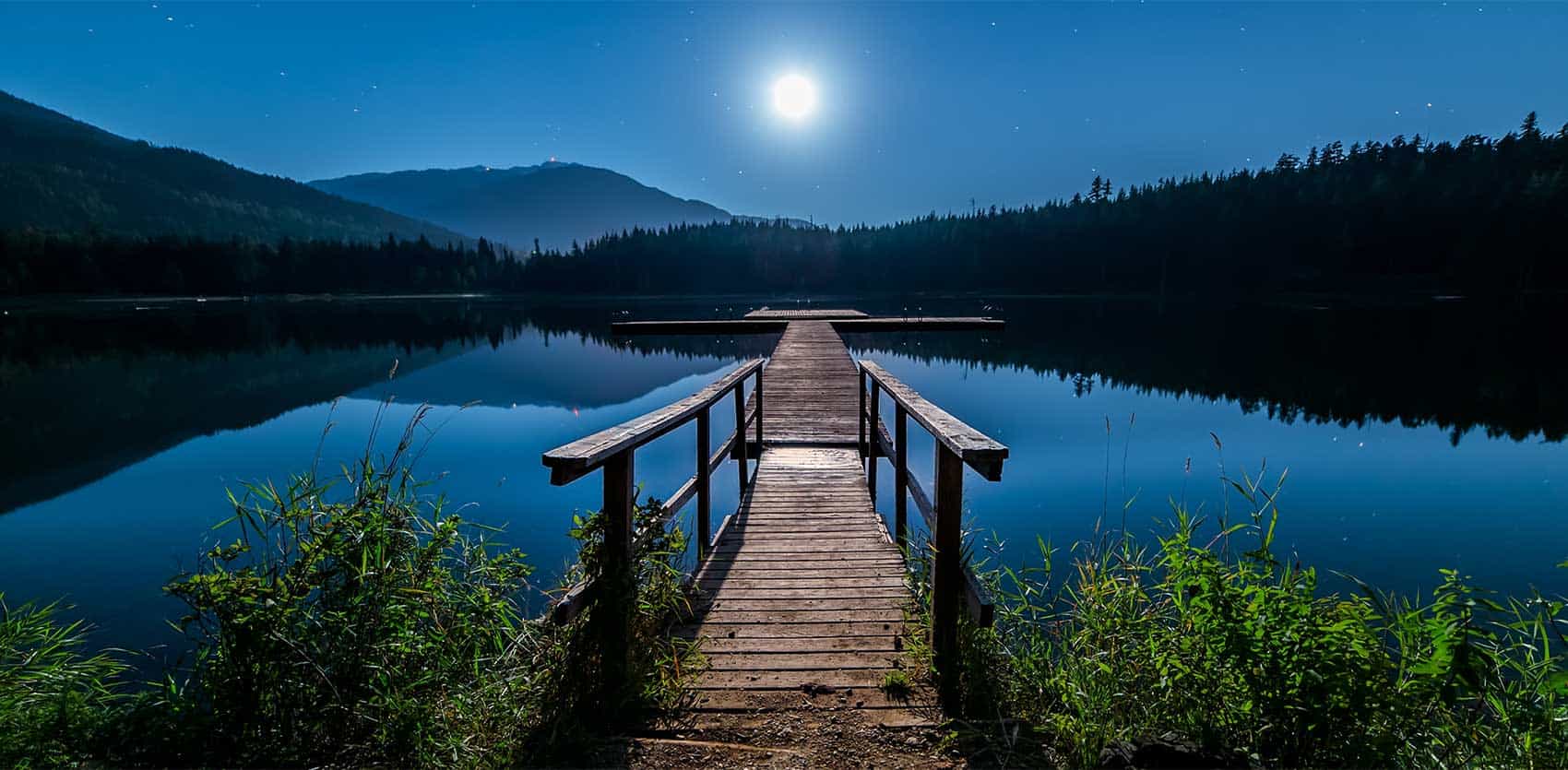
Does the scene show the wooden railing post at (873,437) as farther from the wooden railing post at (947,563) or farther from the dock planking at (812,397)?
the wooden railing post at (947,563)

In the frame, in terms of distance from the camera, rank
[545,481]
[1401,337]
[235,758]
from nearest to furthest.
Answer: [235,758] < [545,481] < [1401,337]

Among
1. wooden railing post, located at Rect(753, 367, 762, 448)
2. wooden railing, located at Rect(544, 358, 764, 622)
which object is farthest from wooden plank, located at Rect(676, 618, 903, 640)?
wooden railing post, located at Rect(753, 367, 762, 448)

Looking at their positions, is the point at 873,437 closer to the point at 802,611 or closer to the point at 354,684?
the point at 802,611

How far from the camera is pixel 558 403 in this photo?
26047 mm

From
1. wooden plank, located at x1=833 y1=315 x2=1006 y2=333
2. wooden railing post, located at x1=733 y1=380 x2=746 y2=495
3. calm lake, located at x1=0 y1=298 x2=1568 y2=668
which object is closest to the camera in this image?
wooden railing post, located at x1=733 y1=380 x2=746 y2=495

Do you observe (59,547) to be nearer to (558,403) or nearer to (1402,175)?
(558,403)

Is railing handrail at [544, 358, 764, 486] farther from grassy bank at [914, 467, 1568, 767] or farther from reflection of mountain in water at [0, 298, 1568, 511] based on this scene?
reflection of mountain in water at [0, 298, 1568, 511]

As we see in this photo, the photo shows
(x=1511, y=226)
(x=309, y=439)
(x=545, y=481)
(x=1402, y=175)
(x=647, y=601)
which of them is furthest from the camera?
(x=1402, y=175)

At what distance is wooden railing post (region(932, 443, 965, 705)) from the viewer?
3146 millimetres

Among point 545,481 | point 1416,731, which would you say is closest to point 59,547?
point 545,481

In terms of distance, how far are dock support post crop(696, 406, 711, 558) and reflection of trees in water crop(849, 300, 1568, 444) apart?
18.2m

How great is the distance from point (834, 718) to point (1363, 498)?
12013mm

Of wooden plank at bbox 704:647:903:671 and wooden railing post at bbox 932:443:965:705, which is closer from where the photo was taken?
wooden railing post at bbox 932:443:965:705

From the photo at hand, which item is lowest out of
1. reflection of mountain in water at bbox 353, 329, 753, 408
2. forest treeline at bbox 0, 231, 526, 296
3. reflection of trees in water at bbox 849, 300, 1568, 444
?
reflection of mountain in water at bbox 353, 329, 753, 408
